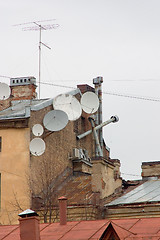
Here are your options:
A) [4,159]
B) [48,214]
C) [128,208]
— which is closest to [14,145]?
[4,159]

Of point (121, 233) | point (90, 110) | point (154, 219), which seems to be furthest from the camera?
point (90, 110)

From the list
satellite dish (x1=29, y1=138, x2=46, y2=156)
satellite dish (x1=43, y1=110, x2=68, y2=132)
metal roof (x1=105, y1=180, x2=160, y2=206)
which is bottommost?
metal roof (x1=105, y1=180, x2=160, y2=206)

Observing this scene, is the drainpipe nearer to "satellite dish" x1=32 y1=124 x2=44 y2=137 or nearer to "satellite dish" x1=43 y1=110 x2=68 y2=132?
"satellite dish" x1=43 y1=110 x2=68 y2=132

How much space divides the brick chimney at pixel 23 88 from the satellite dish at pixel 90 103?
2.88 m

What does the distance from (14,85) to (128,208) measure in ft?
41.1

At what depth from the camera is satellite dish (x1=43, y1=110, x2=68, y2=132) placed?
1624 inches

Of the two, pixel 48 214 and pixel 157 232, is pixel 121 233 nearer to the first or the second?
pixel 157 232

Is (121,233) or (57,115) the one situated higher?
(57,115)

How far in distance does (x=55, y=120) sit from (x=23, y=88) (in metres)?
5.53

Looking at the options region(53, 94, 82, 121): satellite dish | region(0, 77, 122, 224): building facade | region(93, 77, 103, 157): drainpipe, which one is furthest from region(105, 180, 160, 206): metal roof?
region(93, 77, 103, 157): drainpipe

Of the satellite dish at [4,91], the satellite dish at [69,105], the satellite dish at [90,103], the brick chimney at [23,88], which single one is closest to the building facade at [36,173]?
the satellite dish at [69,105]

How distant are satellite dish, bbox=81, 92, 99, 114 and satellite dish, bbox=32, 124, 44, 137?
5398mm

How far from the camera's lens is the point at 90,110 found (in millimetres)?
45594

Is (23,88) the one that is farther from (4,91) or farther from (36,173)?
(36,173)
